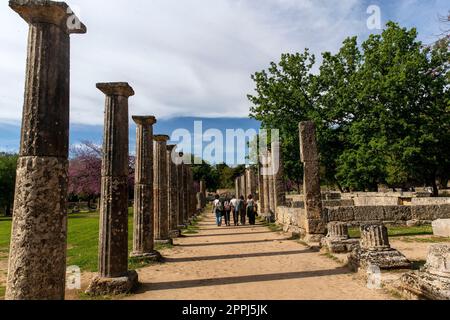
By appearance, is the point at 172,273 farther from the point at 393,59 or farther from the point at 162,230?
the point at 393,59

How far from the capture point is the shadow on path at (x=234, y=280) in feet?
21.5

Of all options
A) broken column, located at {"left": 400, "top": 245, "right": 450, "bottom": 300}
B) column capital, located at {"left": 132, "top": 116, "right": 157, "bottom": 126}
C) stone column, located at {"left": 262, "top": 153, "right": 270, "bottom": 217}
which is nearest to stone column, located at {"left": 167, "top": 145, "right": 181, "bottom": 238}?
column capital, located at {"left": 132, "top": 116, "right": 157, "bottom": 126}

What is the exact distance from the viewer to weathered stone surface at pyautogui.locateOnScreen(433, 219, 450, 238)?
11.1 m

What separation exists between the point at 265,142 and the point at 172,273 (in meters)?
19.9

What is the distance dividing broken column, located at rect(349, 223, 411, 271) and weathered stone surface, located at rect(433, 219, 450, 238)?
5.31 m

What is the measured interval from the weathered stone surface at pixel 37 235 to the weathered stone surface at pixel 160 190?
321 inches

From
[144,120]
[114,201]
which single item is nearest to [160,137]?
[144,120]

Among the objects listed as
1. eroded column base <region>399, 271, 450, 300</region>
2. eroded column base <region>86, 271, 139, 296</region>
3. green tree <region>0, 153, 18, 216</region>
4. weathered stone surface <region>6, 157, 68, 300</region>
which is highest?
green tree <region>0, 153, 18, 216</region>

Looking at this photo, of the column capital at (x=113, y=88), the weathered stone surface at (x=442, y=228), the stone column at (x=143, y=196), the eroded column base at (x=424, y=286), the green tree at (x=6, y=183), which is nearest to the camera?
the eroded column base at (x=424, y=286)

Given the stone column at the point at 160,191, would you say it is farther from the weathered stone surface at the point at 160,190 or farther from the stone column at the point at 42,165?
the stone column at the point at 42,165

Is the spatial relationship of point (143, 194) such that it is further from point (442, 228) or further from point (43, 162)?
point (442, 228)

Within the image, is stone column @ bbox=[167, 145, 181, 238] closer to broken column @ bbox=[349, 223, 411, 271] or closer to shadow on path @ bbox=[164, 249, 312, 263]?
shadow on path @ bbox=[164, 249, 312, 263]

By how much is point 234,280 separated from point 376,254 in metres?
3.01

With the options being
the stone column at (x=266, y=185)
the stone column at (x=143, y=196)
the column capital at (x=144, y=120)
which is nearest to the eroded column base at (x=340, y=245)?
the stone column at (x=143, y=196)
